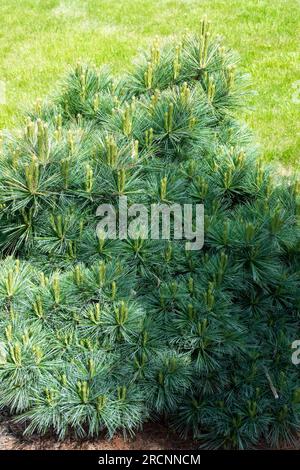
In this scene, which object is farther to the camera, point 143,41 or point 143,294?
point 143,41

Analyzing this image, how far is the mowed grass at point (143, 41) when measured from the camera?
534 centimetres

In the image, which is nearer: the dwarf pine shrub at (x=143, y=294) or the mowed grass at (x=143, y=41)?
the dwarf pine shrub at (x=143, y=294)

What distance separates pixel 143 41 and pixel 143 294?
4.30 meters

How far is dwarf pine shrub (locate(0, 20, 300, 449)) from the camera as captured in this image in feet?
9.27

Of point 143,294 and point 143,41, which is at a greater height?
point 143,41

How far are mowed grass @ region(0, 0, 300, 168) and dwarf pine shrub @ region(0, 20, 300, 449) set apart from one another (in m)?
1.90

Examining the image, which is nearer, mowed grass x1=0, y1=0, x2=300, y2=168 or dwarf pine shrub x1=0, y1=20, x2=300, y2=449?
dwarf pine shrub x1=0, y1=20, x2=300, y2=449

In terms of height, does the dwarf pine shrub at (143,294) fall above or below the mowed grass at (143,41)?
below

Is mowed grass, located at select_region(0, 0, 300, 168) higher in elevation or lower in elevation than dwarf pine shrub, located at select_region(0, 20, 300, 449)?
higher

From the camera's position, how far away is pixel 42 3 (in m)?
7.89

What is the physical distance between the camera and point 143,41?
6.65 meters

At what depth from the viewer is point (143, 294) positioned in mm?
2990

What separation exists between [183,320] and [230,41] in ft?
14.7

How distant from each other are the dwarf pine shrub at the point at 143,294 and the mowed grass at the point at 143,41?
190 cm
